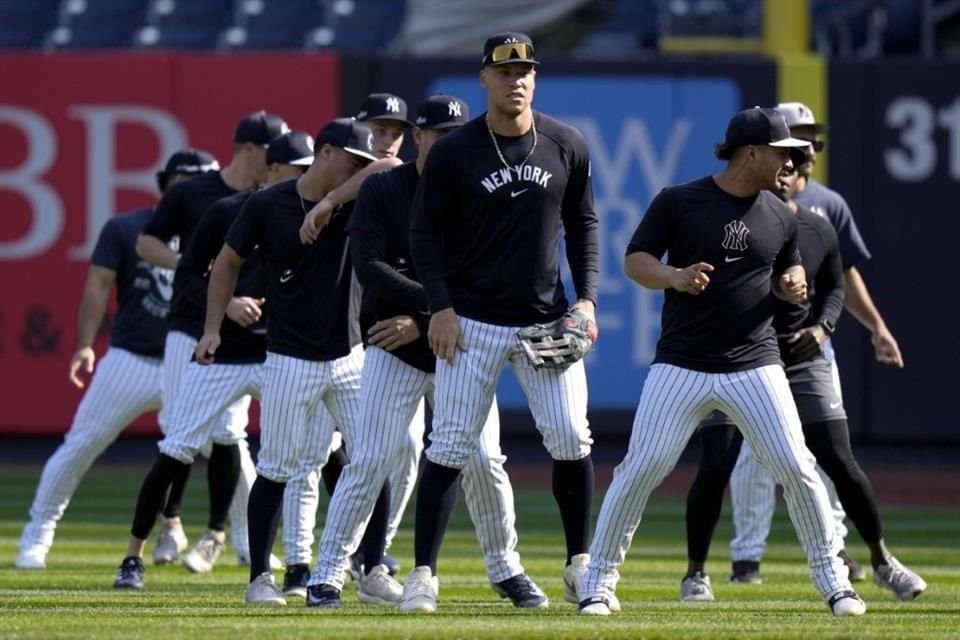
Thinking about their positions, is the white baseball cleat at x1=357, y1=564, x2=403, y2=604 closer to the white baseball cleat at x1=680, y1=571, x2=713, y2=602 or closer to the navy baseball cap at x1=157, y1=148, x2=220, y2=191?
the white baseball cleat at x1=680, y1=571, x2=713, y2=602

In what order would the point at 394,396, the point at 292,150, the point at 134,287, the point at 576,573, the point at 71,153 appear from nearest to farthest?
the point at 576,573, the point at 394,396, the point at 292,150, the point at 134,287, the point at 71,153

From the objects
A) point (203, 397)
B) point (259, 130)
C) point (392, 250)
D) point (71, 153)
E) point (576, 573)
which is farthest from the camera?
point (71, 153)

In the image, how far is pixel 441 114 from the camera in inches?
300

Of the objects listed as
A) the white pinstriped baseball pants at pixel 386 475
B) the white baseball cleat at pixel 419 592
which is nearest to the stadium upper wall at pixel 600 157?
Result: the white pinstriped baseball pants at pixel 386 475

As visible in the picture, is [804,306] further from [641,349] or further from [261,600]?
[641,349]

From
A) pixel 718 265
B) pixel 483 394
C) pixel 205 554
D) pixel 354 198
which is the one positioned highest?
pixel 354 198

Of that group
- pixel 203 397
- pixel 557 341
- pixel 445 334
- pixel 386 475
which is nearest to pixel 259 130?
pixel 203 397

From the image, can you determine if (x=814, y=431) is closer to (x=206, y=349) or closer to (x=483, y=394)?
(x=483, y=394)

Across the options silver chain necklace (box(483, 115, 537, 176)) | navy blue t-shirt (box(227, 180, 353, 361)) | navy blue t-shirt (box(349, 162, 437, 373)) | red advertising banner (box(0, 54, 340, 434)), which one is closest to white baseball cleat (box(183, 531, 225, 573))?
navy blue t-shirt (box(227, 180, 353, 361))

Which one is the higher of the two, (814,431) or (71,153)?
(71,153)

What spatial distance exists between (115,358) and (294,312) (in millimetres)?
2431

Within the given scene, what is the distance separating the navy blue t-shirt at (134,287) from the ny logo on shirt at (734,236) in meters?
3.78

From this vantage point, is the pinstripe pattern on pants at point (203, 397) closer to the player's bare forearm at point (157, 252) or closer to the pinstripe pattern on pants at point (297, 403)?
the player's bare forearm at point (157, 252)

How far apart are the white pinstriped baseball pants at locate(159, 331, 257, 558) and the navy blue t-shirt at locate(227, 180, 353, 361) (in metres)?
1.57
